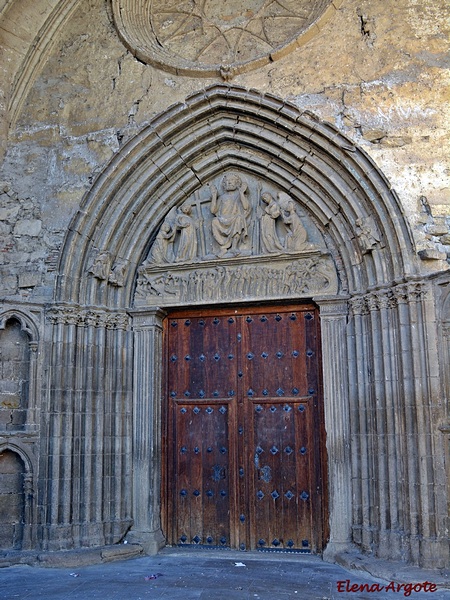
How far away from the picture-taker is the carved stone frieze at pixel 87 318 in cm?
648

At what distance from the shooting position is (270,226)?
666 centimetres

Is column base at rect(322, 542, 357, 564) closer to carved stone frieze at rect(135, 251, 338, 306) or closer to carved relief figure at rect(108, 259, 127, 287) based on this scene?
carved stone frieze at rect(135, 251, 338, 306)

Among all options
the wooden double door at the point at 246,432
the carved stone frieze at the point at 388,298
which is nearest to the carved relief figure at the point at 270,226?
the wooden double door at the point at 246,432

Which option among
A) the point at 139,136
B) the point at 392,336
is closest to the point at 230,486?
the point at 392,336

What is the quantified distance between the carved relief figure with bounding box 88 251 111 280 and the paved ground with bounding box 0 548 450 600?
2.83 m

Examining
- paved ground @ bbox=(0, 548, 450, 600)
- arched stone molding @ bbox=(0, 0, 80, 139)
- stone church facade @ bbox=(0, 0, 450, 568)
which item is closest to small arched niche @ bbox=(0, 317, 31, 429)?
stone church facade @ bbox=(0, 0, 450, 568)

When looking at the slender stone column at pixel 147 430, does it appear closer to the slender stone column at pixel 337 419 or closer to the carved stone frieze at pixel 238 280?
the carved stone frieze at pixel 238 280

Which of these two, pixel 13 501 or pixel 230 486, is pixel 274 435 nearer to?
pixel 230 486

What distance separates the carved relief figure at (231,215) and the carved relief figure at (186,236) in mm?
248

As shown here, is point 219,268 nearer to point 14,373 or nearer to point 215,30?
point 14,373

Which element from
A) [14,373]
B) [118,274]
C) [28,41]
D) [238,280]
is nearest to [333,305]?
[238,280]

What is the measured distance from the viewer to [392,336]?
19.1 feet

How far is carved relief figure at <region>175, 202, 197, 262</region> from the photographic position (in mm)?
6863

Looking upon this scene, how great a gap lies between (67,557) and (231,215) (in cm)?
371
